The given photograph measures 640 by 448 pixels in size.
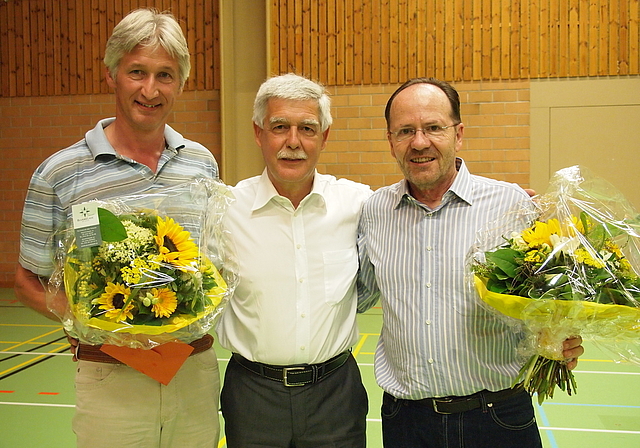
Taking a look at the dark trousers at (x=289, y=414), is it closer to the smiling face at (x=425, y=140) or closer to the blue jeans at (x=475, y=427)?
the blue jeans at (x=475, y=427)

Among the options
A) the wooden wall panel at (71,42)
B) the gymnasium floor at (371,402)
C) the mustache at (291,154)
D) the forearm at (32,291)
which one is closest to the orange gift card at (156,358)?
the forearm at (32,291)

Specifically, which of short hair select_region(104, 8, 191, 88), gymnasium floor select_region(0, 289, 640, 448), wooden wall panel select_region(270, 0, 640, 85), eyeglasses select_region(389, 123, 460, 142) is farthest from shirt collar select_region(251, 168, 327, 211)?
wooden wall panel select_region(270, 0, 640, 85)

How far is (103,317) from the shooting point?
1.86 meters

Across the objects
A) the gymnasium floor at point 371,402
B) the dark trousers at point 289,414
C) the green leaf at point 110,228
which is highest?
the green leaf at point 110,228

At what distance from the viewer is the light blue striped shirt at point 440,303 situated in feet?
7.55

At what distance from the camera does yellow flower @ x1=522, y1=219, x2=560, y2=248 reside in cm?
196

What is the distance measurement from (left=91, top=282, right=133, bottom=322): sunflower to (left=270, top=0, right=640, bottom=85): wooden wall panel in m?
8.44

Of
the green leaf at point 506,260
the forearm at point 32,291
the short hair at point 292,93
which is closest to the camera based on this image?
the green leaf at point 506,260

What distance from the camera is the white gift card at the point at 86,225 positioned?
74.2 inches

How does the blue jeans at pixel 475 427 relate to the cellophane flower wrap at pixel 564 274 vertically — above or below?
below

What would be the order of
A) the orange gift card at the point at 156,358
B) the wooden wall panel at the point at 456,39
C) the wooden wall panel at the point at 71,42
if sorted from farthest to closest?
the wooden wall panel at the point at 71,42, the wooden wall panel at the point at 456,39, the orange gift card at the point at 156,358

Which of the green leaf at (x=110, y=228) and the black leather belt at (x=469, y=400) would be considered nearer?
the green leaf at (x=110, y=228)

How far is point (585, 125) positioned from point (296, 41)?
191 inches

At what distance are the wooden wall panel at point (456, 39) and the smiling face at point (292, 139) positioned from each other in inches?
298
